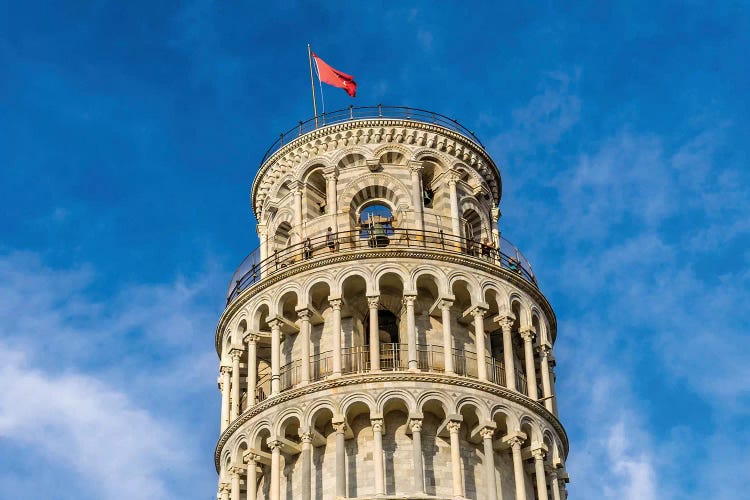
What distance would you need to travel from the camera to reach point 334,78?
210 ft

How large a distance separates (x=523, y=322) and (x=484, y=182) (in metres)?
9.49

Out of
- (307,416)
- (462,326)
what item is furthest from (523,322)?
(307,416)

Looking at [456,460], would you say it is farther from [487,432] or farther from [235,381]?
[235,381]

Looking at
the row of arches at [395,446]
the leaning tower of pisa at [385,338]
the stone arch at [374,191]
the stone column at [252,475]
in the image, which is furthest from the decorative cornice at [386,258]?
the stone column at [252,475]

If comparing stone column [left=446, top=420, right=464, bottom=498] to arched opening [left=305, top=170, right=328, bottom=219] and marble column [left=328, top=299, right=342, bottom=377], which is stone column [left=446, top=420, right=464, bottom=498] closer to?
marble column [left=328, top=299, right=342, bottom=377]

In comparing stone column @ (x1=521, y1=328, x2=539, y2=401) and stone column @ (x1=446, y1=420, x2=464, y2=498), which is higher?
stone column @ (x1=521, y1=328, x2=539, y2=401)

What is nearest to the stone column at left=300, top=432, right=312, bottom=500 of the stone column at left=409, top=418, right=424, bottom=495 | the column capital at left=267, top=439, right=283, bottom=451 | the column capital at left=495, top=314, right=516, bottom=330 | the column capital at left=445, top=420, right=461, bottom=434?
the column capital at left=267, top=439, right=283, bottom=451

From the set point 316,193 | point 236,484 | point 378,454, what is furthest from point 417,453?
point 316,193

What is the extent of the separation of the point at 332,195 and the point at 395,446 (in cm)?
1294

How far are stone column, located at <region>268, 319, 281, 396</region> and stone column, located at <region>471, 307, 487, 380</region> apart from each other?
810cm

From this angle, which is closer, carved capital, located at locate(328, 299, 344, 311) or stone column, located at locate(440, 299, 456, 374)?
stone column, located at locate(440, 299, 456, 374)

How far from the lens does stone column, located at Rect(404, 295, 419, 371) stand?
51531 mm

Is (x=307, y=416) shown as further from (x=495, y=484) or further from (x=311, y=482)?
(x=495, y=484)

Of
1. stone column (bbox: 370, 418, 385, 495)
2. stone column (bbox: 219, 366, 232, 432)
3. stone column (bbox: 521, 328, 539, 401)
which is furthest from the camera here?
stone column (bbox: 219, 366, 232, 432)
